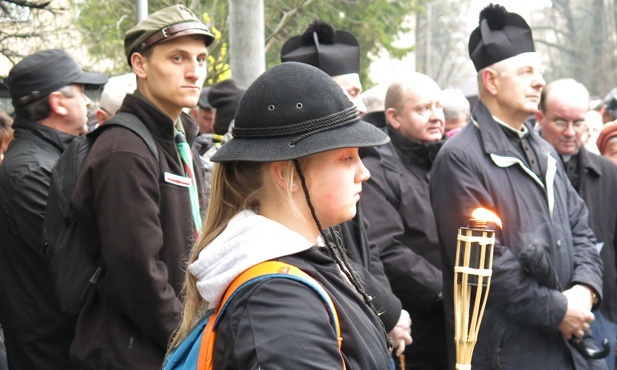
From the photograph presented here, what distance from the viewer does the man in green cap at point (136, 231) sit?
412cm

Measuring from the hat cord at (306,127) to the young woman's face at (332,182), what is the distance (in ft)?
0.27

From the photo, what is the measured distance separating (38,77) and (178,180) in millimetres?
1401

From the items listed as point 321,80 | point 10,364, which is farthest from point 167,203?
point 321,80

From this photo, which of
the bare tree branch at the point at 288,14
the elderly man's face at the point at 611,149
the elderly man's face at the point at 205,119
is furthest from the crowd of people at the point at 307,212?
the bare tree branch at the point at 288,14

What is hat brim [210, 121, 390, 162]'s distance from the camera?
8.48 feet

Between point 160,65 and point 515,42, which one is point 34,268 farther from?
point 515,42

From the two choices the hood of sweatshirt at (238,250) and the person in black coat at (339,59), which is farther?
the person in black coat at (339,59)

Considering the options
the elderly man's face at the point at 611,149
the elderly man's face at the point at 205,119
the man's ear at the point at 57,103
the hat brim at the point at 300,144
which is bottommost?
the elderly man's face at the point at 205,119

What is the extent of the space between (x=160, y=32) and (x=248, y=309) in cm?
256

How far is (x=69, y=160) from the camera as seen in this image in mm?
4562

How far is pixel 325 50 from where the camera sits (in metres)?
5.86

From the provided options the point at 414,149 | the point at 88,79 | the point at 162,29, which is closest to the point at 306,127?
the point at 162,29

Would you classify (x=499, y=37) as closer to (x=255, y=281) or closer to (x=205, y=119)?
(x=255, y=281)

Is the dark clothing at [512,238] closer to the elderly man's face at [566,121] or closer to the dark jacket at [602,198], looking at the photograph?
the dark jacket at [602,198]
